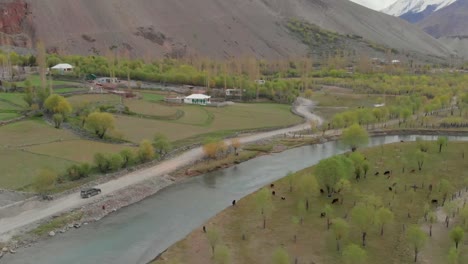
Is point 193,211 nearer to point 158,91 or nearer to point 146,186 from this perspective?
point 146,186

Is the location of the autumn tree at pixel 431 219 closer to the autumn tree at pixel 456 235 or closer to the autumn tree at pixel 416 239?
the autumn tree at pixel 456 235

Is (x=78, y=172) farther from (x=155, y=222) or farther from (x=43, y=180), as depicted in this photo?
(x=155, y=222)

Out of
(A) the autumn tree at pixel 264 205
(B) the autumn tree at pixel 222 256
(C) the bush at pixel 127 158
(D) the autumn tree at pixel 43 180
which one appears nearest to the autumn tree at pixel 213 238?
(B) the autumn tree at pixel 222 256

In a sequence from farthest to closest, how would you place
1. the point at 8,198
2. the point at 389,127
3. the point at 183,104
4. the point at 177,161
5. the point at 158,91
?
1. the point at 158,91
2. the point at 183,104
3. the point at 389,127
4. the point at 177,161
5. the point at 8,198

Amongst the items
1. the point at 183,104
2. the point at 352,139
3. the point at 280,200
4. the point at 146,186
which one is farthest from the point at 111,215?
the point at 183,104

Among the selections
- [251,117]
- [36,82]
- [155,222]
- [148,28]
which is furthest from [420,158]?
[148,28]
